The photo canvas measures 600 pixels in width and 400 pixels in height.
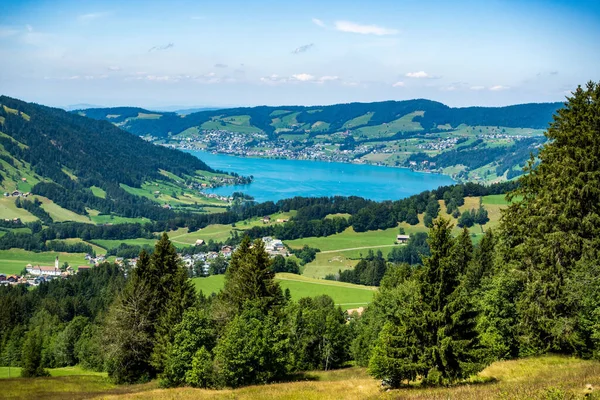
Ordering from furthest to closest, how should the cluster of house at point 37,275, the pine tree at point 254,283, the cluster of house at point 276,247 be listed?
1. the cluster of house at point 276,247
2. the cluster of house at point 37,275
3. the pine tree at point 254,283

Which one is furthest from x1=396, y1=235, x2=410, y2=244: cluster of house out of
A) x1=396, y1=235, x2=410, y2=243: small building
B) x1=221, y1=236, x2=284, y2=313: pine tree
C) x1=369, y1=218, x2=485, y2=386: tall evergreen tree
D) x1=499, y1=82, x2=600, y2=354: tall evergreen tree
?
x1=369, y1=218, x2=485, y2=386: tall evergreen tree

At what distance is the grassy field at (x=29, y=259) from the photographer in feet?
555

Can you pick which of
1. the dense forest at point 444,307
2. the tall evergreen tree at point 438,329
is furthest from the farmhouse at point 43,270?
the tall evergreen tree at point 438,329

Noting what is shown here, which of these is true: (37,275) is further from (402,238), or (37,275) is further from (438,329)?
(438,329)

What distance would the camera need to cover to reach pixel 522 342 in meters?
28.0

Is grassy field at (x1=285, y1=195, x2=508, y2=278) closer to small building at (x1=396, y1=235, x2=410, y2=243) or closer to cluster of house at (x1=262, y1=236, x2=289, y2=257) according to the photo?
small building at (x1=396, y1=235, x2=410, y2=243)

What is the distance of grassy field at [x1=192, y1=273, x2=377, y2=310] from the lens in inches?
3917

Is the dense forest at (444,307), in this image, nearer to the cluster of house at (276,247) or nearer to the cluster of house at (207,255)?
the cluster of house at (207,255)

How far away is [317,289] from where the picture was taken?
10662cm

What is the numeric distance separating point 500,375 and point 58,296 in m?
111

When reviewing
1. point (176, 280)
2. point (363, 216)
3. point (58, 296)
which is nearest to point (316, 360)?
point (176, 280)

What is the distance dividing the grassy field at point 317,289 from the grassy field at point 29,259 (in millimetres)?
85056

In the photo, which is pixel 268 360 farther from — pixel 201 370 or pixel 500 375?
pixel 500 375

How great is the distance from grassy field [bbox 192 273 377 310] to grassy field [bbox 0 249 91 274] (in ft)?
279
